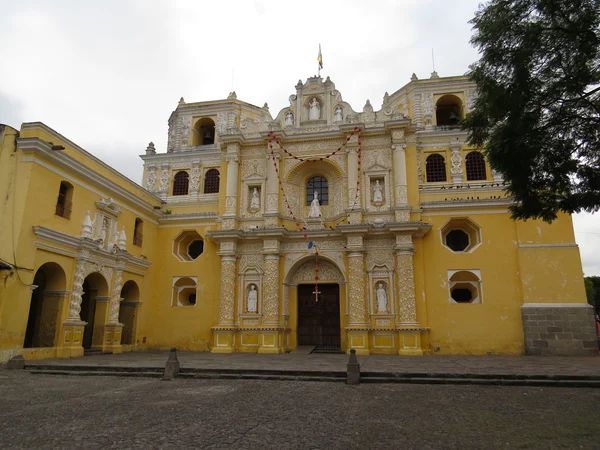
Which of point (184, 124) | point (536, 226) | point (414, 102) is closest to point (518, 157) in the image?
point (536, 226)

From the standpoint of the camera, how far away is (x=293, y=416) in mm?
6559

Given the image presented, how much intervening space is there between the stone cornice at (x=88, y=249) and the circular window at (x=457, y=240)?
13.3 m

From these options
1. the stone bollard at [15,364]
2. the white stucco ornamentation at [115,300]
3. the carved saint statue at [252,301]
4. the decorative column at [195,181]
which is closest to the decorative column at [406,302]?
the carved saint statue at [252,301]

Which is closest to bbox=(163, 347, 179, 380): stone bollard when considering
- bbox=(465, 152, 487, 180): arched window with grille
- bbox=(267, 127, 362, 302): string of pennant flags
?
bbox=(267, 127, 362, 302): string of pennant flags

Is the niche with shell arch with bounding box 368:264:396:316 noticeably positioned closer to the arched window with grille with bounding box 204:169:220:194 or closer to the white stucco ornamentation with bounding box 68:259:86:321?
the arched window with grille with bounding box 204:169:220:194

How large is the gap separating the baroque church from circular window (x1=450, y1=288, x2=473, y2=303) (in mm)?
43

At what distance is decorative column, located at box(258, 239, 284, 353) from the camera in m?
17.3

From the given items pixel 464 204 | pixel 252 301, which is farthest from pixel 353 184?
pixel 252 301

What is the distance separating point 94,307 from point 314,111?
1274 centimetres

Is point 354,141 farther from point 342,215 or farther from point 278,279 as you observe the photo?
point 278,279

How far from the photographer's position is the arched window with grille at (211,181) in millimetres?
21547

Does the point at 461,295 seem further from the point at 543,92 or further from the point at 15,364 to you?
the point at 15,364

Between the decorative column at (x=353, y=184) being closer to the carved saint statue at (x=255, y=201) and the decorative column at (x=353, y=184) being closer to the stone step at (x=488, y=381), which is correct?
the carved saint statue at (x=255, y=201)

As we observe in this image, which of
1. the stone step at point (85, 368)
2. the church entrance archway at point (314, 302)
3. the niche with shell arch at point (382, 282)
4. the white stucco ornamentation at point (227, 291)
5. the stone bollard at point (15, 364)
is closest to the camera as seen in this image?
the stone step at point (85, 368)
